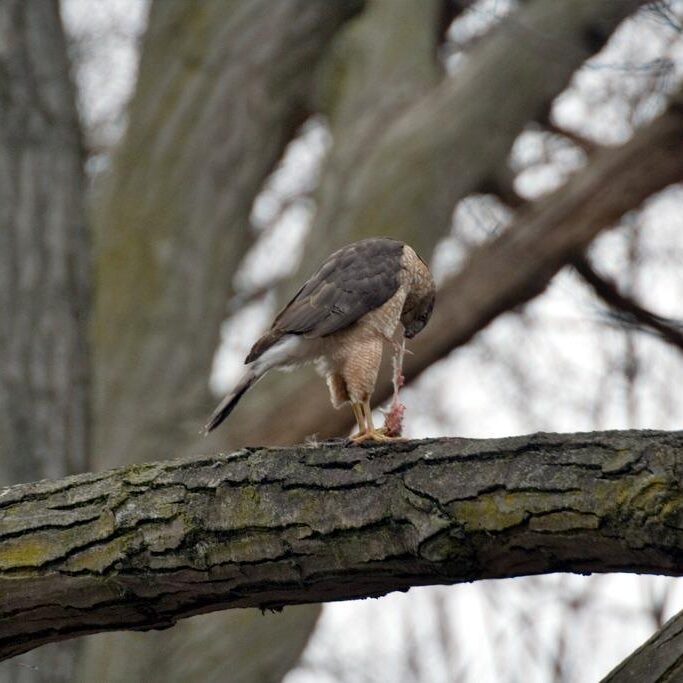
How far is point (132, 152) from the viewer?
7.06m

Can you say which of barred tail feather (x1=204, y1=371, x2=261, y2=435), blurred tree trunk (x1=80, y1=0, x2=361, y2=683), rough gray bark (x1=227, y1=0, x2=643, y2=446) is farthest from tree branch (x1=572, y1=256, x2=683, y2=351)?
barred tail feather (x1=204, y1=371, x2=261, y2=435)

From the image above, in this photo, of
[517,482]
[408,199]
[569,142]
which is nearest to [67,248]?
[408,199]

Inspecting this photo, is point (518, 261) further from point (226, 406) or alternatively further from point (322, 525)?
point (322, 525)

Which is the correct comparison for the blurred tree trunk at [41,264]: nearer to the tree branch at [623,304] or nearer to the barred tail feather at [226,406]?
the barred tail feather at [226,406]

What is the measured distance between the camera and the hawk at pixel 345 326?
3551 mm

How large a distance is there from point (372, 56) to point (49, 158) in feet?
6.63

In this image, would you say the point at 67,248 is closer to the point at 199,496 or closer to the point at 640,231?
the point at 199,496

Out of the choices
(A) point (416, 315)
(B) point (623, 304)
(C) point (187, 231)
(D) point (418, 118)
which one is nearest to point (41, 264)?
(C) point (187, 231)

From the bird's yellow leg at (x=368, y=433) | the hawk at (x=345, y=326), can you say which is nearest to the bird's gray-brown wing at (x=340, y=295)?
the hawk at (x=345, y=326)

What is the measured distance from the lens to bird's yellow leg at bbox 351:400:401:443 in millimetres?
3076

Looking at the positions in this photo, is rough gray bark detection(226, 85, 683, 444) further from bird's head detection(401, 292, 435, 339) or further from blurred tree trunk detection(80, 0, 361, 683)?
bird's head detection(401, 292, 435, 339)

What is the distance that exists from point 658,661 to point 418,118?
4.68 m

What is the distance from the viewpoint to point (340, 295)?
3.56m

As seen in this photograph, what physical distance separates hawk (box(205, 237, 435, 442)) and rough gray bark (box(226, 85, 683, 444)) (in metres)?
2.41
